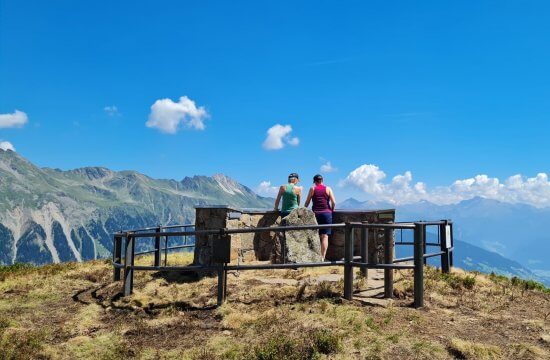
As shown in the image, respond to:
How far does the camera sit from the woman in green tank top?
45.8 ft

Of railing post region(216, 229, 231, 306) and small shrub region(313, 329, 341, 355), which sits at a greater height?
railing post region(216, 229, 231, 306)

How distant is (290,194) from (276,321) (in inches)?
238

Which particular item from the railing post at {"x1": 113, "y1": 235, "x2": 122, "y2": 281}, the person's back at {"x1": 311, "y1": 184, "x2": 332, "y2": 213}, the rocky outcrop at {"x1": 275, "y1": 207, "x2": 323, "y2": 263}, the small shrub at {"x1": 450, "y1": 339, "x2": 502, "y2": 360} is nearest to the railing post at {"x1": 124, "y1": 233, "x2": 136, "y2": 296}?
the railing post at {"x1": 113, "y1": 235, "x2": 122, "y2": 281}

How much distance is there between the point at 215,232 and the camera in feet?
33.2

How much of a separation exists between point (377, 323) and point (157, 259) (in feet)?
32.4

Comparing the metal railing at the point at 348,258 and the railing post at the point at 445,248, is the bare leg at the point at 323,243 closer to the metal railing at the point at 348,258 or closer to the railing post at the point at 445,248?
the metal railing at the point at 348,258

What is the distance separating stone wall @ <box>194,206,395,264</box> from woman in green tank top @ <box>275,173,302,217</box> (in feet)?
3.15

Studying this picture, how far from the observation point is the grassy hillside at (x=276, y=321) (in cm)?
720

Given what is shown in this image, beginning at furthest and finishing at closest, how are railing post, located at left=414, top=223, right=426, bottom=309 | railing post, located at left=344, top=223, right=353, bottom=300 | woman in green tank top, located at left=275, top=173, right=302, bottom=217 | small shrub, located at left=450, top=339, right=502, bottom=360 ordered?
woman in green tank top, located at left=275, top=173, right=302, bottom=217
railing post, located at left=344, top=223, right=353, bottom=300
railing post, located at left=414, top=223, right=426, bottom=309
small shrub, located at left=450, top=339, right=502, bottom=360

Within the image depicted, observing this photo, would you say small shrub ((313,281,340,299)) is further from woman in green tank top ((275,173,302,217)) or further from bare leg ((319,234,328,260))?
woman in green tank top ((275,173,302,217))

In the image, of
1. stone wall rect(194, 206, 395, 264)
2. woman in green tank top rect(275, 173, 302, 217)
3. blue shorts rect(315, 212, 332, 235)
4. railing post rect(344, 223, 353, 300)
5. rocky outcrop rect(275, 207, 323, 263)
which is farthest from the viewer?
woman in green tank top rect(275, 173, 302, 217)

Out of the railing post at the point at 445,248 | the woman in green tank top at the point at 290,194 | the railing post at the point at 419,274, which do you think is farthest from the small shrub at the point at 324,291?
the railing post at the point at 445,248

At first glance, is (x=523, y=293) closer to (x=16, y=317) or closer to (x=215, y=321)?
(x=215, y=321)

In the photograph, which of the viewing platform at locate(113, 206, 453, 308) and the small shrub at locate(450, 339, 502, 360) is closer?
the small shrub at locate(450, 339, 502, 360)
